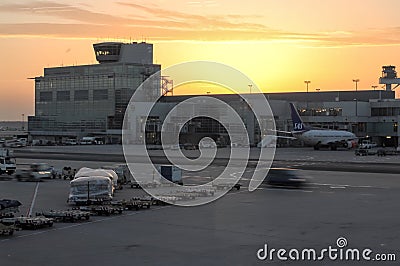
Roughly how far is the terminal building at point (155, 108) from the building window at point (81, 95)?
0.32m

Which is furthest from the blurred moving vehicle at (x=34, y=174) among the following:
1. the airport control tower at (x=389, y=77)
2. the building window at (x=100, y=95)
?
the airport control tower at (x=389, y=77)

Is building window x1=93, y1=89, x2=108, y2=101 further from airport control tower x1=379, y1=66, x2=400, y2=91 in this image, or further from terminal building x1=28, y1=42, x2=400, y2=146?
airport control tower x1=379, y1=66, x2=400, y2=91

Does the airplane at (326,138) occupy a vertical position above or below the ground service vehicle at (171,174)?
above

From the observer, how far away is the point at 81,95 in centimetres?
19375

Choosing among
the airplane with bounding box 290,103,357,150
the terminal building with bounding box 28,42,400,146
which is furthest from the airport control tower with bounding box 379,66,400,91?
the airplane with bounding box 290,103,357,150

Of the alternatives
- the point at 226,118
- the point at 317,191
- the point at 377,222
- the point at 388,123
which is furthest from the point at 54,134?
the point at 377,222

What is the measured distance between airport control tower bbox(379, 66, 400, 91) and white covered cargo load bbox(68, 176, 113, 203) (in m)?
139

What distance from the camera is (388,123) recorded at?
14675 centimetres

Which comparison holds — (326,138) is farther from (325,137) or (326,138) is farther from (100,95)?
(100,95)

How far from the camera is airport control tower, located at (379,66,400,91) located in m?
168

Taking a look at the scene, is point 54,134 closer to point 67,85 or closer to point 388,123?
point 67,85

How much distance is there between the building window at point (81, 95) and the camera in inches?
7589

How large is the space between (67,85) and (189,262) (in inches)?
7115

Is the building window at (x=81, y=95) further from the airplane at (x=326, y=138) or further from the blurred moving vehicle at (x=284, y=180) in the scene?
the blurred moving vehicle at (x=284, y=180)
